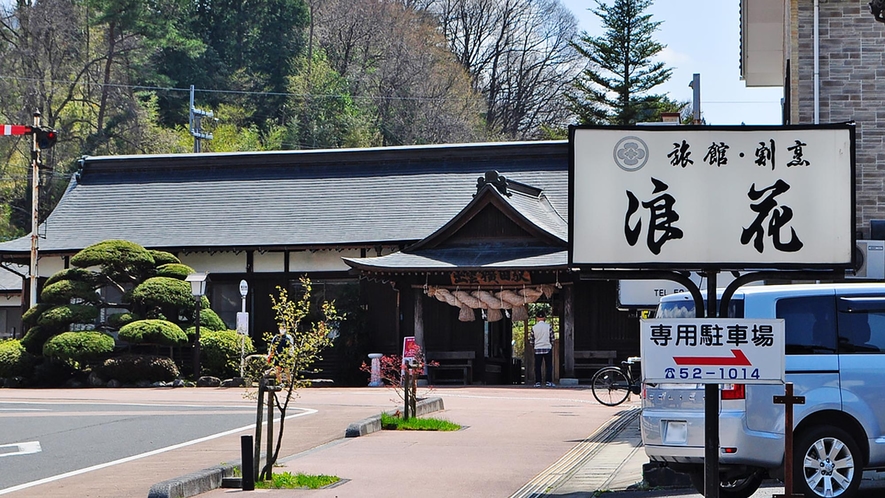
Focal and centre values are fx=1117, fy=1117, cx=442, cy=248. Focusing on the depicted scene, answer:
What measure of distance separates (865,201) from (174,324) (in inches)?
668

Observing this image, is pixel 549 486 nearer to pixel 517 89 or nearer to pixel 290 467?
pixel 290 467

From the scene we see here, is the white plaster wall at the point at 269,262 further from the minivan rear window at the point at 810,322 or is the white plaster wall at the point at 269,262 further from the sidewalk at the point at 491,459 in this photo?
the minivan rear window at the point at 810,322

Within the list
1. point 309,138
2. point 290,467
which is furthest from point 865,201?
point 309,138

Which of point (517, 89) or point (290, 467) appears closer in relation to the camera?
point (290, 467)

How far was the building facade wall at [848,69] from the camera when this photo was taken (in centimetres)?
1500

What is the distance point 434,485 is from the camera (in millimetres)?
10336

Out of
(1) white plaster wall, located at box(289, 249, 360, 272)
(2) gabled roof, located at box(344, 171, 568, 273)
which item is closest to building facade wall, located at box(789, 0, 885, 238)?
(2) gabled roof, located at box(344, 171, 568, 273)

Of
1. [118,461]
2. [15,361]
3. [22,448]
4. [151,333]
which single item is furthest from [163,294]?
[118,461]

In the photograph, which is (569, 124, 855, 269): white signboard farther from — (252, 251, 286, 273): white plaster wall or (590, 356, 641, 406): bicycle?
(252, 251, 286, 273): white plaster wall

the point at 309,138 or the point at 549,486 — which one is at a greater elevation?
the point at 309,138

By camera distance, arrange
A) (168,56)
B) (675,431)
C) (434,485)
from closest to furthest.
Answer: (675,431), (434,485), (168,56)

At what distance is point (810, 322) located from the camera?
8.77 m

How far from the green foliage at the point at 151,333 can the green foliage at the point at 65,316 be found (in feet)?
4.00

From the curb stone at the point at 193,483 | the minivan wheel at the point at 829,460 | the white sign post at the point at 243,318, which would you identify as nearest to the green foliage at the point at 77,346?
the white sign post at the point at 243,318
